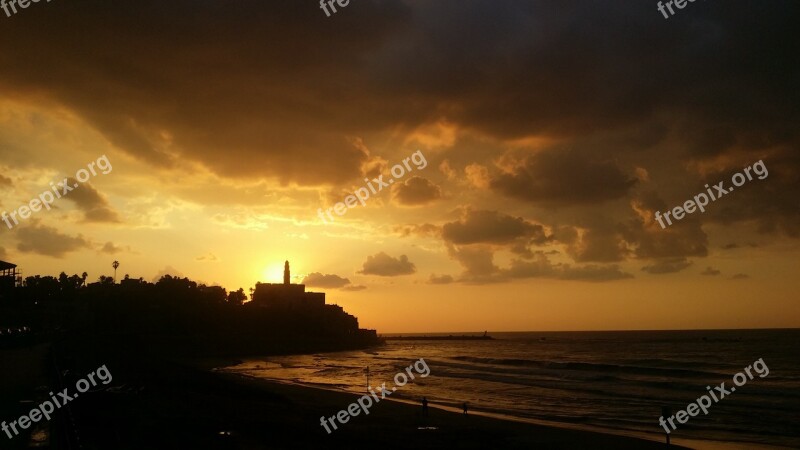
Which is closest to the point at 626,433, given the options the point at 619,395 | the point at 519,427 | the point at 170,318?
the point at 519,427

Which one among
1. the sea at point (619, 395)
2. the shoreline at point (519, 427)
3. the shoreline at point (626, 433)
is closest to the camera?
the shoreline at point (519, 427)

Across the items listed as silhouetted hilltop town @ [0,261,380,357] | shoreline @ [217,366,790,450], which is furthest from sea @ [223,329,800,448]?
silhouetted hilltop town @ [0,261,380,357]

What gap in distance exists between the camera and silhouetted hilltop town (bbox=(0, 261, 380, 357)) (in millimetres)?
120312

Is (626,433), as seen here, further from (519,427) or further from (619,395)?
(619,395)

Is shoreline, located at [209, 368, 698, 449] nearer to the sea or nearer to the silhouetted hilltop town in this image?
the sea

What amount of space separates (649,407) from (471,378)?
25.8 m

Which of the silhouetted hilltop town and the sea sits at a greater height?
the silhouetted hilltop town

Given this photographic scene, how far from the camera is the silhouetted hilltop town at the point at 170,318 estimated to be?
12031 cm

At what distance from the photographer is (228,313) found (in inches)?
6747

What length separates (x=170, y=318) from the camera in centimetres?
14975

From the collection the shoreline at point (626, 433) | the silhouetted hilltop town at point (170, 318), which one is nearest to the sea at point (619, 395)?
the shoreline at point (626, 433)

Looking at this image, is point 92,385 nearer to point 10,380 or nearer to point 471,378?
point 10,380

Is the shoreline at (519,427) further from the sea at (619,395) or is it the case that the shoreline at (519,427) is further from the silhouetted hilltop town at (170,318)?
the silhouetted hilltop town at (170,318)

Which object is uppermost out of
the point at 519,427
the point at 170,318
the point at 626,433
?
the point at 170,318
